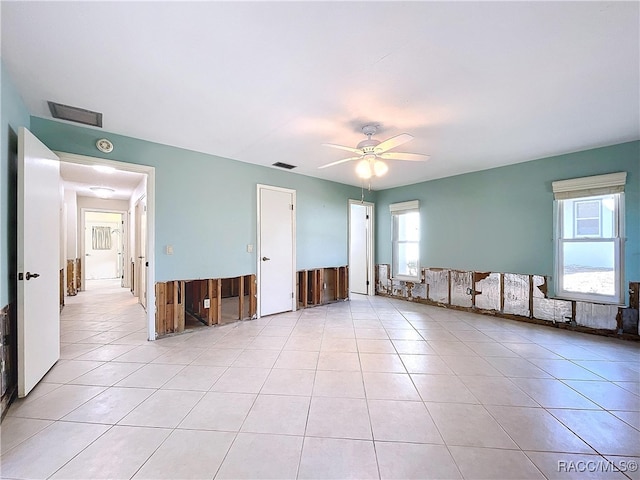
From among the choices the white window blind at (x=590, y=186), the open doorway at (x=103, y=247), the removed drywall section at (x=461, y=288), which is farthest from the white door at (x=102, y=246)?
the white window blind at (x=590, y=186)

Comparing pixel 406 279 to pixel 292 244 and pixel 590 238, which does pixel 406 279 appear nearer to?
pixel 292 244

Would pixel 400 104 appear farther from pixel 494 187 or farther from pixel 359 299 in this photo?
pixel 359 299

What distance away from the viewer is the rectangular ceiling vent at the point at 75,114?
8.38 ft

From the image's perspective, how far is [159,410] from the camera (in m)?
1.94

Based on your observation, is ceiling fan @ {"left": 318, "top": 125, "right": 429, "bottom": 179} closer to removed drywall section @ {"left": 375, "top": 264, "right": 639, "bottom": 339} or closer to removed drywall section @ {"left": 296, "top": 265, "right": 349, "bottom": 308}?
removed drywall section @ {"left": 296, "top": 265, "right": 349, "bottom": 308}

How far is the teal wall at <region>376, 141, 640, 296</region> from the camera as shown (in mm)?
3422

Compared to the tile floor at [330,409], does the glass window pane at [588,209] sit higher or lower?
higher

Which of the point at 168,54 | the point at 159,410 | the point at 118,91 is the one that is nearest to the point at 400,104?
the point at 168,54

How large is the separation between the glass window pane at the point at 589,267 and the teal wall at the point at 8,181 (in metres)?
6.06

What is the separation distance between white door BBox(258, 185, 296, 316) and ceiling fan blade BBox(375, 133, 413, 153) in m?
2.14

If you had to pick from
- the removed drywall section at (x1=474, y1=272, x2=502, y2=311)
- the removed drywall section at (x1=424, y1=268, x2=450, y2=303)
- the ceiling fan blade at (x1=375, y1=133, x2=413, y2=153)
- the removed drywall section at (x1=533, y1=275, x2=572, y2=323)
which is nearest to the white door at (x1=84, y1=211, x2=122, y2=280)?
the removed drywall section at (x1=424, y1=268, x2=450, y2=303)

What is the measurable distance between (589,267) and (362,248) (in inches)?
153

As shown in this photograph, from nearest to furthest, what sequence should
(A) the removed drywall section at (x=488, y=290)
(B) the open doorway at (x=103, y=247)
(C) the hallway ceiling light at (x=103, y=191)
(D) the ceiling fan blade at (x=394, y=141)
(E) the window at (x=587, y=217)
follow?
(D) the ceiling fan blade at (x=394, y=141) → (E) the window at (x=587, y=217) → (A) the removed drywall section at (x=488, y=290) → (C) the hallway ceiling light at (x=103, y=191) → (B) the open doorway at (x=103, y=247)

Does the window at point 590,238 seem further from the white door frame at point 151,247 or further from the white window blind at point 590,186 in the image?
the white door frame at point 151,247
